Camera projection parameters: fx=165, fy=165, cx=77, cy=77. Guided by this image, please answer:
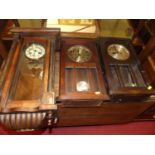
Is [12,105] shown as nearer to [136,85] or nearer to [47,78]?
[47,78]

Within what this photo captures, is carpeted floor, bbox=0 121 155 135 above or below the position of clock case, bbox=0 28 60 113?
below

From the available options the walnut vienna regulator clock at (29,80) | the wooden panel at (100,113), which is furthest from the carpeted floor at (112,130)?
the walnut vienna regulator clock at (29,80)

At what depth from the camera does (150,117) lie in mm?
2324

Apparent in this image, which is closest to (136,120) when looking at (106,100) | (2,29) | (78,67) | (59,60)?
(106,100)

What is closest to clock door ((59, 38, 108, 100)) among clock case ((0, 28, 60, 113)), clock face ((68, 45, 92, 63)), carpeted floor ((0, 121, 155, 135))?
clock face ((68, 45, 92, 63))

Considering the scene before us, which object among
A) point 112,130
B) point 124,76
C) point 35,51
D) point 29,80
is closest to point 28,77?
point 29,80

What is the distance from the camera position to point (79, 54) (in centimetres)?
188

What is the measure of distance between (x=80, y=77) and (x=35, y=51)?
1.84 feet

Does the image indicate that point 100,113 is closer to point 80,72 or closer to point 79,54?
point 80,72

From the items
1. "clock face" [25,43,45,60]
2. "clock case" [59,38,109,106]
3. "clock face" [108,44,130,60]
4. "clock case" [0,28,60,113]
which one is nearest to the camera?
"clock case" [0,28,60,113]

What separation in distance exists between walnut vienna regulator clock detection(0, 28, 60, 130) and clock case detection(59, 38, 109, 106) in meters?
0.12

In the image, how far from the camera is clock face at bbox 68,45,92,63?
1820mm

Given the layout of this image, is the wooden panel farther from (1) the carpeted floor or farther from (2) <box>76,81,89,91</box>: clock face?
(2) <box>76,81,89,91</box>: clock face

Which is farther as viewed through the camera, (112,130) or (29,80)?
(112,130)
